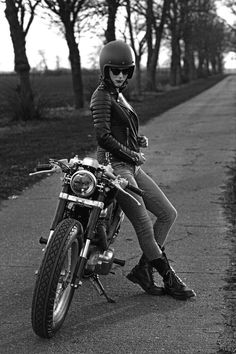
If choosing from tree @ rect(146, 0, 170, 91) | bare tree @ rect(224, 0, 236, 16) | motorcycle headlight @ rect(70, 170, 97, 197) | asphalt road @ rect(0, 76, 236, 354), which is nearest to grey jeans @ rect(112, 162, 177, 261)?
asphalt road @ rect(0, 76, 236, 354)

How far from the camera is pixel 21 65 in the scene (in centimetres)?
2089

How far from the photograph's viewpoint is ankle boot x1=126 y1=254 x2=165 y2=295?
4559 millimetres

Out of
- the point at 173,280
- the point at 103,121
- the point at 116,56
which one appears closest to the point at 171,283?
the point at 173,280

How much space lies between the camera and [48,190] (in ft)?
28.8

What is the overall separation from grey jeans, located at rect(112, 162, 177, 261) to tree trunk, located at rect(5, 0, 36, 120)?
15.6m

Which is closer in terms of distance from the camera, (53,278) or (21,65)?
(53,278)

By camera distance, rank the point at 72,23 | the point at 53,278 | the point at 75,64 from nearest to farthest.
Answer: the point at 53,278, the point at 72,23, the point at 75,64

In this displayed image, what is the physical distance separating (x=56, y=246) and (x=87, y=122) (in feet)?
51.1

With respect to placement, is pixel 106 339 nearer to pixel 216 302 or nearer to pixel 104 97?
pixel 216 302

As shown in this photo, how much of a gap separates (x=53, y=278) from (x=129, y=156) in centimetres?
108

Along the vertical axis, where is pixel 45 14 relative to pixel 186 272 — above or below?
above

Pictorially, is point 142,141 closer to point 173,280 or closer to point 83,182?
point 83,182

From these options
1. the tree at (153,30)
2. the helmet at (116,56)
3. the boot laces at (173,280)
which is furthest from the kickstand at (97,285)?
the tree at (153,30)

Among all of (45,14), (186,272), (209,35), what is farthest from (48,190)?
(209,35)
